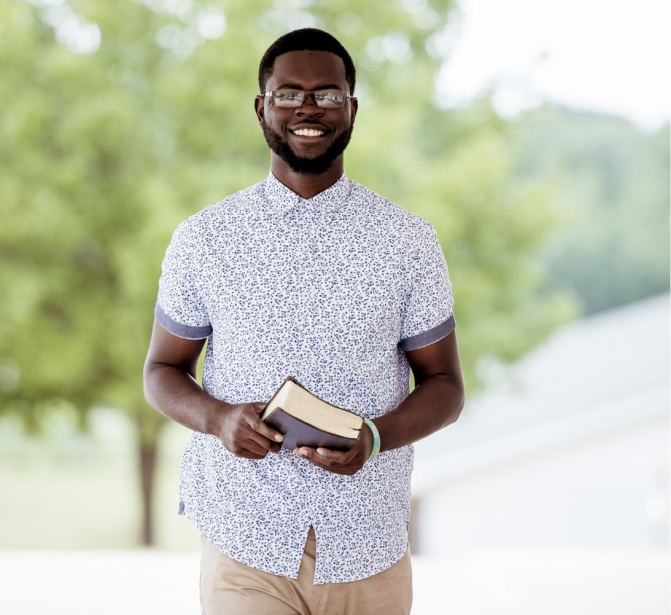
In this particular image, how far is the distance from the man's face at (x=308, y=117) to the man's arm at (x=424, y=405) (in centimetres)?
38

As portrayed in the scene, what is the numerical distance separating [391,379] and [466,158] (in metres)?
5.63

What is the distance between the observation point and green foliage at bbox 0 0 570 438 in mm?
6336

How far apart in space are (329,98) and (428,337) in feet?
1.44

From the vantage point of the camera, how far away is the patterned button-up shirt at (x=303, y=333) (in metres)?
1.26

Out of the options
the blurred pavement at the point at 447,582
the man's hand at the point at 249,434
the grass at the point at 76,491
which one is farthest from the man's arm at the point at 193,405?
the grass at the point at 76,491

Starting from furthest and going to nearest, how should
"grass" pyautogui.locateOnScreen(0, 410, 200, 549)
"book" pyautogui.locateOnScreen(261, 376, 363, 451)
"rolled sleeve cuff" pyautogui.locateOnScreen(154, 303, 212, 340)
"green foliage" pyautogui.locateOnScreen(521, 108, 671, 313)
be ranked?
1. "green foliage" pyautogui.locateOnScreen(521, 108, 671, 313)
2. "grass" pyautogui.locateOnScreen(0, 410, 200, 549)
3. "rolled sleeve cuff" pyautogui.locateOnScreen(154, 303, 212, 340)
4. "book" pyautogui.locateOnScreen(261, 376, 363, 451)

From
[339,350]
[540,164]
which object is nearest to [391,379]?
[339,350]

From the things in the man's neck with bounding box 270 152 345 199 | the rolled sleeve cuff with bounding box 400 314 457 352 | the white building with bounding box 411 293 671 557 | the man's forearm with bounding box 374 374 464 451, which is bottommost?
the man's forearm with bounding box 374 374 464 451

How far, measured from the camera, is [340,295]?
1.27m

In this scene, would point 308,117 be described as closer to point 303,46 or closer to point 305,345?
point 303,46

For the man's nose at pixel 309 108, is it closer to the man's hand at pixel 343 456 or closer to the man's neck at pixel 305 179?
the man's neck at pixel 305 179

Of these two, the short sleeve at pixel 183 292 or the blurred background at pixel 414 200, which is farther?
the blurred background at pixel 414 200

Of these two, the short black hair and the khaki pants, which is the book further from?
the short black hair

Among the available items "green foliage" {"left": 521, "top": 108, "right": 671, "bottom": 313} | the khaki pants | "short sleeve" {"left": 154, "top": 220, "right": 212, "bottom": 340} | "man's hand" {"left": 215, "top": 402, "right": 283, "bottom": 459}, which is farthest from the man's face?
"green foliage" {"left": 521, "top": 108, "right": 671, "bottom": 313}
